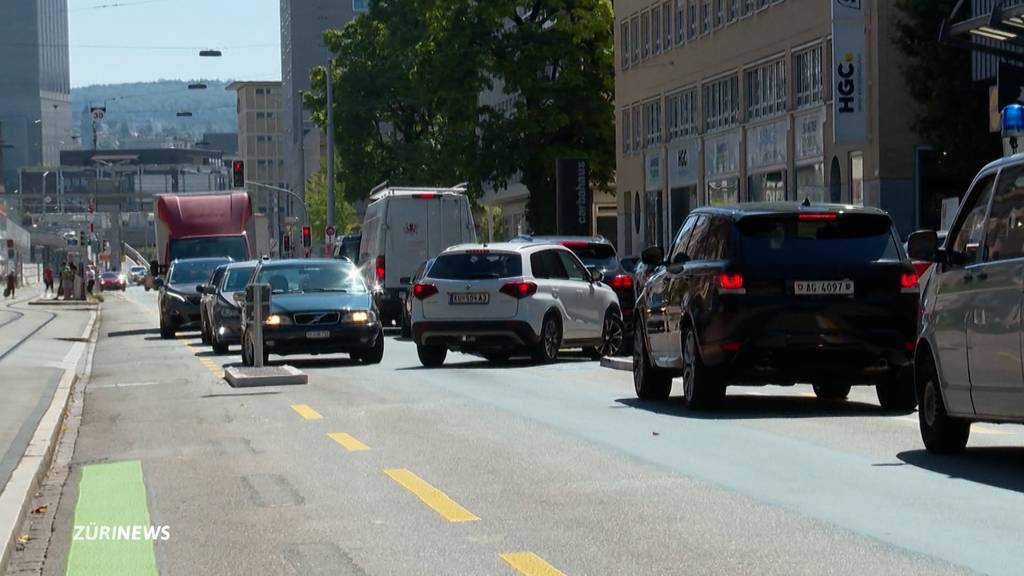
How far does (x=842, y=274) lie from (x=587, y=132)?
51.7m

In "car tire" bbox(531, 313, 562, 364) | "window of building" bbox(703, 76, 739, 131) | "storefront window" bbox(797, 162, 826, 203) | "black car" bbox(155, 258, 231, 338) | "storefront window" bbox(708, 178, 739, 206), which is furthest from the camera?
"window of building" bbox(703, 76, 739, 131)

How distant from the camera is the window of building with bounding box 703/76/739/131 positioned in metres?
61.4

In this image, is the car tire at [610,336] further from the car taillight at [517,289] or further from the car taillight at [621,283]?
the car taillight at [621,283]

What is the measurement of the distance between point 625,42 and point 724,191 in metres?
13.1

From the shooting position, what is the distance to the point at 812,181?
176 ft

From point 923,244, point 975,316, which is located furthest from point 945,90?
point 975,316

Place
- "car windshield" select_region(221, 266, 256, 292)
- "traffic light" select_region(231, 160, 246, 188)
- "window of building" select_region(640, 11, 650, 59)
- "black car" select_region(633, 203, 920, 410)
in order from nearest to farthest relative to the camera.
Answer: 1. "black car" select_region(633, 203, 920, 410)
2. "car windshield" select_region(221, 266, 256, 292)
3. "window of building" select_region(640, 11, 650, 59)
4. "traffic light" select_region(231, 160, 246, 188)

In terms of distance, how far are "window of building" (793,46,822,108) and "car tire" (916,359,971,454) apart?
1565 inches

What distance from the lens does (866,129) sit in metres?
48.7

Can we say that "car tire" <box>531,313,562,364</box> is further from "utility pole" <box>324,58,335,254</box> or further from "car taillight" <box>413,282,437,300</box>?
"utility pole" <box>324,58,335,254</box>

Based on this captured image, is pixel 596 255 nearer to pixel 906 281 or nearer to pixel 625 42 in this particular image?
pixel 906 281

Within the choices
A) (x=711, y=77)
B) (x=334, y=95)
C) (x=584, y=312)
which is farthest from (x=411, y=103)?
(x=584, y=312)

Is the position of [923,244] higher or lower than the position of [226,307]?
higher

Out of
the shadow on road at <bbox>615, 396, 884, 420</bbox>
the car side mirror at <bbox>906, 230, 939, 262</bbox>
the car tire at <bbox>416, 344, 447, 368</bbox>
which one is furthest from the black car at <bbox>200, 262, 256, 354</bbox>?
the car side mirror at <bbox>906, 230, 939, 262</bbox>
